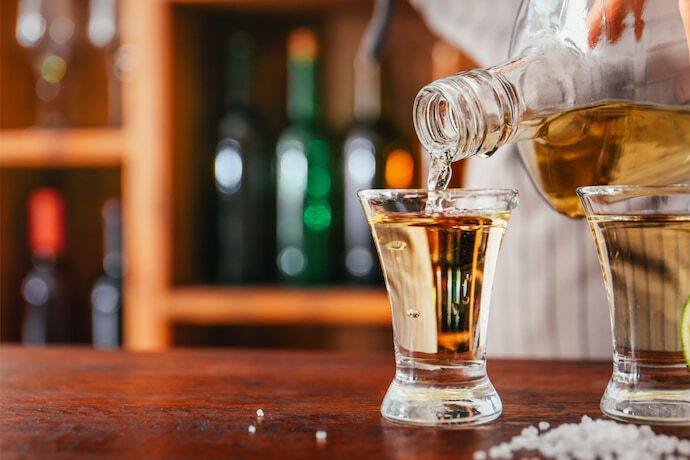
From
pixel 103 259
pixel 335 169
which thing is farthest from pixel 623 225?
pixel 103 259

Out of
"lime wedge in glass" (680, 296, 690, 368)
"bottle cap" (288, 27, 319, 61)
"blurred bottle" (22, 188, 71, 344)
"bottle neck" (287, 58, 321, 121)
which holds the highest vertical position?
"bottle cap" (288, 27, 319, 61)

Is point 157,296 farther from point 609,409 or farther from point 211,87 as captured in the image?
point 609,409

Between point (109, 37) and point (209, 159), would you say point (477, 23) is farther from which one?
point (109, 37)

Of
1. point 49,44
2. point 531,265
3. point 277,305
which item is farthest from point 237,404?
point 49,44

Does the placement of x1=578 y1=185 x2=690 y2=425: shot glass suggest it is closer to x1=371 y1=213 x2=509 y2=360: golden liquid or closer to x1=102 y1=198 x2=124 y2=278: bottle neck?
x1=371 y1=213 x2=509 y2=360: golden liquid

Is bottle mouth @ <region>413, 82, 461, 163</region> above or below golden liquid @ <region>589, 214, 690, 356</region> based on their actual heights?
above

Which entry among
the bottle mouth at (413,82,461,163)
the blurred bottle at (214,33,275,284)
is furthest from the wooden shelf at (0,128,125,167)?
the bottle mouth at (413,82,461,163)

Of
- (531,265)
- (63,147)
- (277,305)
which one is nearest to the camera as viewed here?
(531,265)

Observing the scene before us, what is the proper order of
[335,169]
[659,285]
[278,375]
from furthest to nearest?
[335,169] < [278,375] < [659,285]
